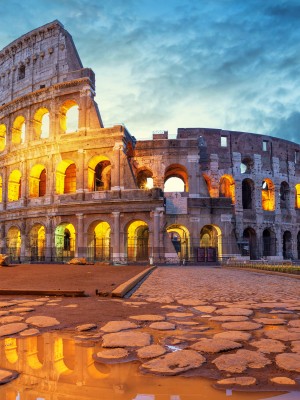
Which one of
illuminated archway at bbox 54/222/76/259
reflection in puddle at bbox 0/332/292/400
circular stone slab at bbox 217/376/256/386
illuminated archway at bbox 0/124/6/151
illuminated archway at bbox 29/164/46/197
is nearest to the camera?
reflection in puddle at bbox 0/332/292/400

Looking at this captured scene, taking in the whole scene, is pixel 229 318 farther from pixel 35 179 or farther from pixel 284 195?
pixel 284 195

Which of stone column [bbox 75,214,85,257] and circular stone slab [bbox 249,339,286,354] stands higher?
stone column [bbox 75,214,85,257]

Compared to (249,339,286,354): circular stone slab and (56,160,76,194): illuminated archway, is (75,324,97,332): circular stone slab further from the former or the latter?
(56,160,76,194): illuminated archway

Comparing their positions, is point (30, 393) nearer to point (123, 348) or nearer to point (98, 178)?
point (123, 348)

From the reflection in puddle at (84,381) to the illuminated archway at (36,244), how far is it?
2422 cm

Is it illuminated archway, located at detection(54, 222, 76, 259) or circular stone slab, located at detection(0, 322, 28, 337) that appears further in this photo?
illuminated archway, located at detection(54, 222, 76, 259)

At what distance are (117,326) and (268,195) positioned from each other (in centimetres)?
3094

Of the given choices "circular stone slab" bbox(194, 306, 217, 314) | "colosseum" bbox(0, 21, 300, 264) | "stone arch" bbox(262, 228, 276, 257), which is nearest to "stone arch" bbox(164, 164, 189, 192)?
"colosseum" bbox(0, 21, 300, 264)

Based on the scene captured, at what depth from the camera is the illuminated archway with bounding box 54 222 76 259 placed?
2575 cm

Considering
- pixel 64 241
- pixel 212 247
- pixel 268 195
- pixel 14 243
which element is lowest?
pixel 212 247

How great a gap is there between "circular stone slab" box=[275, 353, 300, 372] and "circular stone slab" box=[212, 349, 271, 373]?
0.29ft

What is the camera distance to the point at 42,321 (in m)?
3.94

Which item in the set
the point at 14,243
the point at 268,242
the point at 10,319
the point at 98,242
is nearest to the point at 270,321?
the point at 10,319

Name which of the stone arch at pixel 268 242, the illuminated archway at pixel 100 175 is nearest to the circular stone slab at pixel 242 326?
the illuminated archway at pixel 100 175
